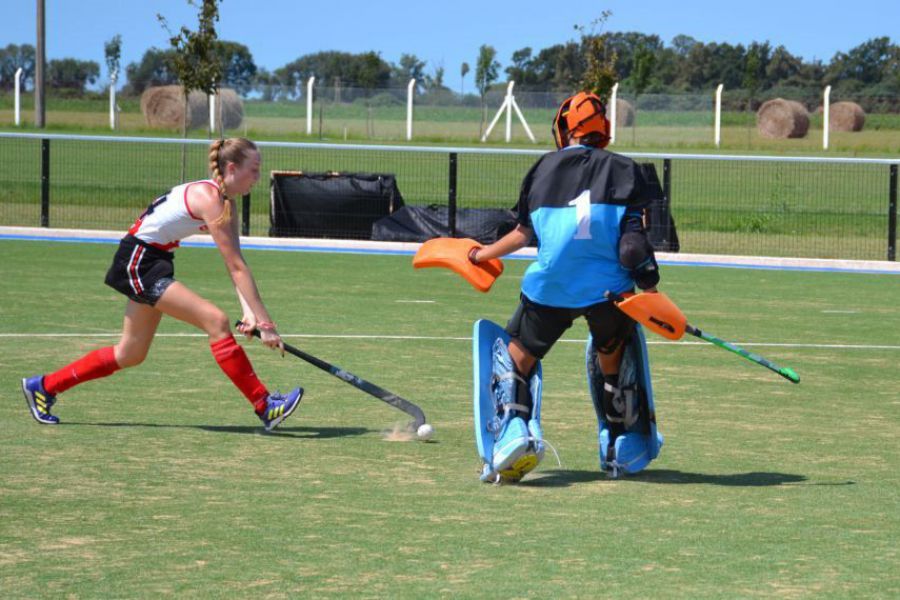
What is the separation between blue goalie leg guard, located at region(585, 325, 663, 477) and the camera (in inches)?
294

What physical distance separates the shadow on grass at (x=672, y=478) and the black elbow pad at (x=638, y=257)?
0.94 m

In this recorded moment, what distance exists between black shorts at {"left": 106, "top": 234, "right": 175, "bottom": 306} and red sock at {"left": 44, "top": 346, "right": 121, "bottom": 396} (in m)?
0.53

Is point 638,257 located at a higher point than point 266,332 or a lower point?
higher

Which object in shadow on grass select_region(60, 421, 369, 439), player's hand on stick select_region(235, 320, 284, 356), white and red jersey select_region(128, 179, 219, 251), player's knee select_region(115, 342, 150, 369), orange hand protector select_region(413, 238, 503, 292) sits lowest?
shadow on grass select_region(60, 421, 369, 439)

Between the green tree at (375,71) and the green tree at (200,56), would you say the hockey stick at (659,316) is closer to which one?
the green tree at (200,56)

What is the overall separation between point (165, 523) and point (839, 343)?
26.0ft

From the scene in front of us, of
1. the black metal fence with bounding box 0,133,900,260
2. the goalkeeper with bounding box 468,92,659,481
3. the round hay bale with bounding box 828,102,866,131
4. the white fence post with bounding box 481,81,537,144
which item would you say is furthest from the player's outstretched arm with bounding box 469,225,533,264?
the round hay bale with bounding box 828,102,866,131

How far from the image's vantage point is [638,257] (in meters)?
Result: 7.02

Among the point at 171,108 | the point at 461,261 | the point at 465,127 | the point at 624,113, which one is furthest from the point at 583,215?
the point at 465,127

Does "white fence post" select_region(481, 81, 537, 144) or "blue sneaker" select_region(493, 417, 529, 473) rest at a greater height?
"white fence post" select_region(481, 81, 537, 144)

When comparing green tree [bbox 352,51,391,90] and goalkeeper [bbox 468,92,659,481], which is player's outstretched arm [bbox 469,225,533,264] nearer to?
goalkeeper [bbox 468,92,659,481]

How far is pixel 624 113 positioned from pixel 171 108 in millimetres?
15679

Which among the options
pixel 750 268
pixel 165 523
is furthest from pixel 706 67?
pixel 165 523

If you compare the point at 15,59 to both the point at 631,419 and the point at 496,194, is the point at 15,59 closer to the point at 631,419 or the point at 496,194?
the point at 496,194
